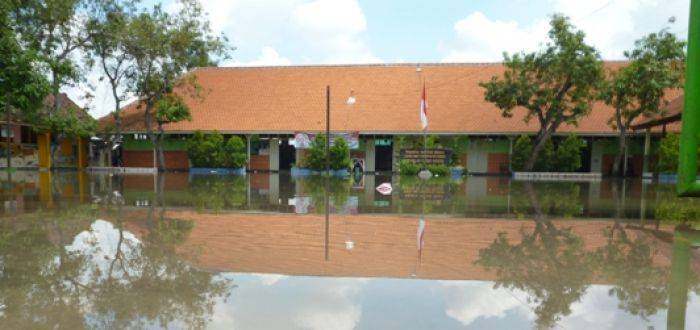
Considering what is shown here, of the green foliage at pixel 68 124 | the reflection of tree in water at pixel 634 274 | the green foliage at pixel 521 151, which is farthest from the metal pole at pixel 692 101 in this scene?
the green foliage at pixel 68 124

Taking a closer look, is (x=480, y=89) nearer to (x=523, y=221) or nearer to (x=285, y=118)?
(x=285, y=118)

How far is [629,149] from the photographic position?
922 inches

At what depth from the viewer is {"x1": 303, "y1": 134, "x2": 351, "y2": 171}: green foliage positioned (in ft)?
71.2

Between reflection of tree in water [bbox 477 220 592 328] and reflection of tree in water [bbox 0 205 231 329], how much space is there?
7.80 feet

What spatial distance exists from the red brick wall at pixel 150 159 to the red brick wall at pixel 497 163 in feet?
51.1

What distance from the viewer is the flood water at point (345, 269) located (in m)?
3.25

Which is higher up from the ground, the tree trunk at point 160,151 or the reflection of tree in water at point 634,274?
the tree trunk at point 160,151

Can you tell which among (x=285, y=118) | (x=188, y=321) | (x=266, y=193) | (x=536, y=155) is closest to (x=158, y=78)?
(x=285, y=118)

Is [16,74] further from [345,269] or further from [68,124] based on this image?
[68,124]

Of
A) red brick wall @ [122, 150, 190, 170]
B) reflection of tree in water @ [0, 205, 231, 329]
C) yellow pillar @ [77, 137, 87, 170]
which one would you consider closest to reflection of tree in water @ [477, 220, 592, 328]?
reflection of tree in water @ [0, 205, 231, 329]

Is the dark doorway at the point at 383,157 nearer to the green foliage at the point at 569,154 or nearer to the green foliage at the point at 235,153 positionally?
the green foliage at the point at 235,153

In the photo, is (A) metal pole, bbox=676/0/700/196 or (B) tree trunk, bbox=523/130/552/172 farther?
(B) tree trunk, bbox=523/130/552/172

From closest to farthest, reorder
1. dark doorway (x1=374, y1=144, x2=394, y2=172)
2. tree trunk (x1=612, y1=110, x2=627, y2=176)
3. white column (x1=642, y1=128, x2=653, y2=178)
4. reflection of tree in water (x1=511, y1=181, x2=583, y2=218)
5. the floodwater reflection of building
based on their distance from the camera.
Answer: the floodwater reflection of building < reflection of tree in water (x1=511, y1=181, x2=583, y2=218) < tree trunk (x1=612, y1=110, x2=627, y2=176) < white column (x1=642, y1=128, x2=653, y2=178) < dark doorway (x1=374, y1=144, x2=394, y2=172)

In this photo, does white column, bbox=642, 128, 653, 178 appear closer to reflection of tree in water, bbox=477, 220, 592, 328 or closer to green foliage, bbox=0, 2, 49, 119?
reflection of tree in water, bbox=477, 220, 592, 328
